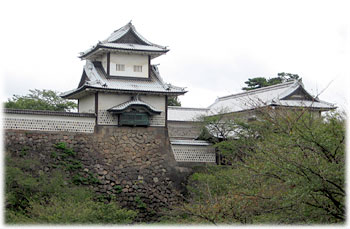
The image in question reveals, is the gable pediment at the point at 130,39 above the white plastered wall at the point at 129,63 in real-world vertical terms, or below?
above

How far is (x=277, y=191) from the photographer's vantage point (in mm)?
10711

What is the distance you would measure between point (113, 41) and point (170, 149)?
4.43 m

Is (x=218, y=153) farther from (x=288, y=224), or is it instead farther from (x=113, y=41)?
(x=288, y=224)

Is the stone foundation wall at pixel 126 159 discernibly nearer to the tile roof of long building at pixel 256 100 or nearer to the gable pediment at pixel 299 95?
the tile roof of long building at pixel 256 100

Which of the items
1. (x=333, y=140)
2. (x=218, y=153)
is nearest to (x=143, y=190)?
(x=218, y=153)

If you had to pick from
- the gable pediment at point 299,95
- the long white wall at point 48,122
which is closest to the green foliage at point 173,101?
the gable pediment at point 299,95

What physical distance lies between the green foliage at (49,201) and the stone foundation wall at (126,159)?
0.54m

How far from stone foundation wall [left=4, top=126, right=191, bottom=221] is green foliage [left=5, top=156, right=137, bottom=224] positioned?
21.4 inches

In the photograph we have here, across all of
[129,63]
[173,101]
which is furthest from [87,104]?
[173,101]

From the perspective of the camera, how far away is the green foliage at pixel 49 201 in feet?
47.6

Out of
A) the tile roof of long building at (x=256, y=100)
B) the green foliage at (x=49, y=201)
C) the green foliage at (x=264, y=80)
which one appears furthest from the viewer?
the green foliage at (x=264, y=80)

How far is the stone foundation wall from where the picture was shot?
→ 1767 cm

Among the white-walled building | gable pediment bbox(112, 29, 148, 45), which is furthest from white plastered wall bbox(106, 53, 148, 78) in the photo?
gable pediment bbox(112, 29, 148, 45)

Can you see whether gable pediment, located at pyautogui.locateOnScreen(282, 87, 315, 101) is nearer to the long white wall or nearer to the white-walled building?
the white-walled building
